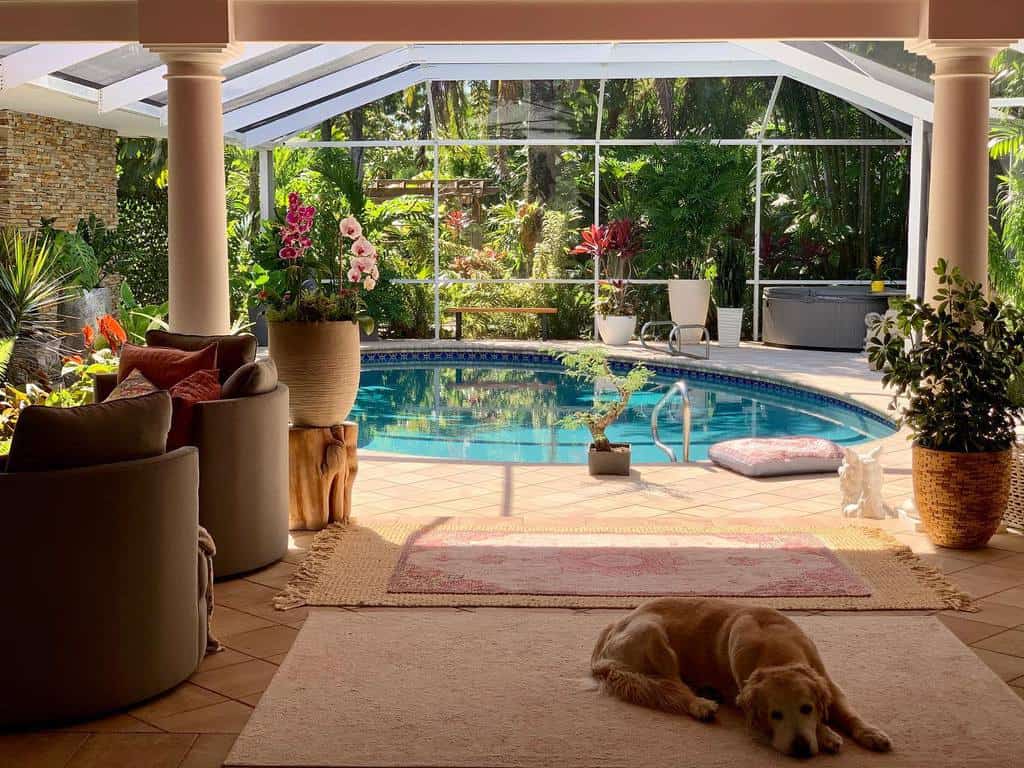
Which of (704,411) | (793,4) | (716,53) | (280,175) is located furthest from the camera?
(280,175)

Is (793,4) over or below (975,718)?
over

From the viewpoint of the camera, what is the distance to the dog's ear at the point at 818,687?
3.22 metres

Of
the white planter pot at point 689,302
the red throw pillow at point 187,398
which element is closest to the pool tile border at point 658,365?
the white planter pot at point 689,302

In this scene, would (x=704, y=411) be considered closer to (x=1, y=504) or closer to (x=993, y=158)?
(x=993, y=158)

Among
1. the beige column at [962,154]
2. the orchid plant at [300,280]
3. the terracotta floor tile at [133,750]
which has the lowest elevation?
the terracotta floor tile at [133,750]

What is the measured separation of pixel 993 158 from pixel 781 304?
461cm

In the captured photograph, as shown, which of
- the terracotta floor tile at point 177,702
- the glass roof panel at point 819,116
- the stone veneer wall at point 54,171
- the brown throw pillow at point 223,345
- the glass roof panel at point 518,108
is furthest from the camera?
the glass roof panel at point 518,108

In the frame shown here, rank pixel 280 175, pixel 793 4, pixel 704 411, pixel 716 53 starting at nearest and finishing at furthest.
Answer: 1. pixel 793 4
2. pixel 704 411
3. pixel 716 53
4. pixel 280 175

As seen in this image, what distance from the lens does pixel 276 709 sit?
351 centimetres

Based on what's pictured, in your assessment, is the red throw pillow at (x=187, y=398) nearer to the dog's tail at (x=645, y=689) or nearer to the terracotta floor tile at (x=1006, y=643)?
the dog's tail at (x=645, y=689)

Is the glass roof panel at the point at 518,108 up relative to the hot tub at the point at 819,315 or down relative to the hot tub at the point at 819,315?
up

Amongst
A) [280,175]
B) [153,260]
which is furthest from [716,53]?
[153,260]

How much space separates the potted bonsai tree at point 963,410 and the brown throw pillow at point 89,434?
10.4 ft

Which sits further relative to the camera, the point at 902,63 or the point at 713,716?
the point at 902,63
